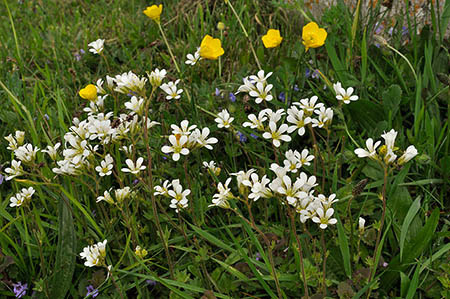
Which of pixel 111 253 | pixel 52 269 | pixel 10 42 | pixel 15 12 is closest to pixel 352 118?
pixel 111 253

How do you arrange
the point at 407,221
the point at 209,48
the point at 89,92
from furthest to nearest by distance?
the point at 209,48 → the point at 89,92 → the point at 407,221

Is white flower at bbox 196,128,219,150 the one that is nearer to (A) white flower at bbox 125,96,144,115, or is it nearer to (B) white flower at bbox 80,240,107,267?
(A) white flower at bbox 125,96,144,115

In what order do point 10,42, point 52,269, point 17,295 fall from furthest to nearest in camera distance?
point 10,42, point 52,269, point 17,295

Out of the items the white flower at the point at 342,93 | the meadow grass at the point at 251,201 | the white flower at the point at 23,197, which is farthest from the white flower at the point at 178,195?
the white flower at the point at 342,93

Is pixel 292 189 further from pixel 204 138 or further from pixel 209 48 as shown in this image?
pixel 209 48

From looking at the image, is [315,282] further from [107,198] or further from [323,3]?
[323,3]

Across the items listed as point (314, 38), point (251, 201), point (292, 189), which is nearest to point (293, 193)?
point (292, 189)

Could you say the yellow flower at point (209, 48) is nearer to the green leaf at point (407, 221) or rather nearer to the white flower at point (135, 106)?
the white flower at point (135, 106)
